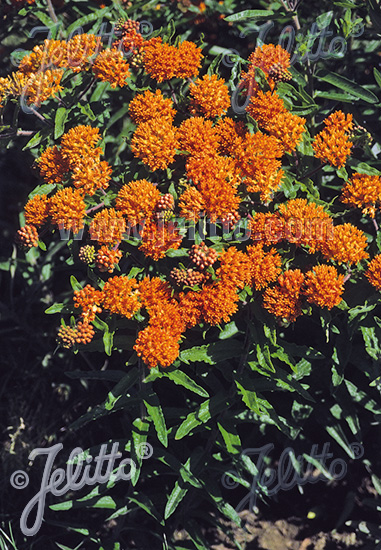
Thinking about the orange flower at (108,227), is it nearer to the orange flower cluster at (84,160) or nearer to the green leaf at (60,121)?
the orange flower cluster at (84,160)

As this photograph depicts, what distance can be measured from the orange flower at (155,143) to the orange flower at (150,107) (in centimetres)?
7

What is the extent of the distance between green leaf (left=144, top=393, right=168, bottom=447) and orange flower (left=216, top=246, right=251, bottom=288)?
0.73 meters

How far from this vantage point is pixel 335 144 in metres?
2.80

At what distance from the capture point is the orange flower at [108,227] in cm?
269

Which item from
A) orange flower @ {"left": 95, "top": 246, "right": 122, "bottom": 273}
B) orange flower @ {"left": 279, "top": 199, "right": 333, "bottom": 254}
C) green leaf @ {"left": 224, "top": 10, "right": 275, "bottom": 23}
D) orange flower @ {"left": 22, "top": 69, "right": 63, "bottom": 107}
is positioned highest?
green leaf @ {"left": 224, "top": 10, "right": 275, "bottom": 23}

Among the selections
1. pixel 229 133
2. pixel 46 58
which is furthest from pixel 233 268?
pixel 46 58

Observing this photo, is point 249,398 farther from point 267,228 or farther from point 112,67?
point 112,67

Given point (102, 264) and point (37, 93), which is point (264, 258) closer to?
point (102, 264)

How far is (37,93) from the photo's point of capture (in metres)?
2.92

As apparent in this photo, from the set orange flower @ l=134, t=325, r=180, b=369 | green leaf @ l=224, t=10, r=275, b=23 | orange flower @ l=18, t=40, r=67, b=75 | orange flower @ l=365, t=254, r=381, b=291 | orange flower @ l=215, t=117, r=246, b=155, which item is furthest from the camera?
green leaf @ l=224, t=10, r=275, b=23

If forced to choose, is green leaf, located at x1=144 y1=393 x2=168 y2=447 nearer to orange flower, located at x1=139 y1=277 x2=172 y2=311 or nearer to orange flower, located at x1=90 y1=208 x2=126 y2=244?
orange flower, located at x1=139 y1=277 x2=172 y2=311

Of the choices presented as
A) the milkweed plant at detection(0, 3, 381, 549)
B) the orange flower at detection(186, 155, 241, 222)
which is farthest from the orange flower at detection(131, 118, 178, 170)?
the orange flower at detection(186, 155, 241, 222)

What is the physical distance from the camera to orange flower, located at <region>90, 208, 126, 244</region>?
2.69 meters

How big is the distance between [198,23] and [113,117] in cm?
93
